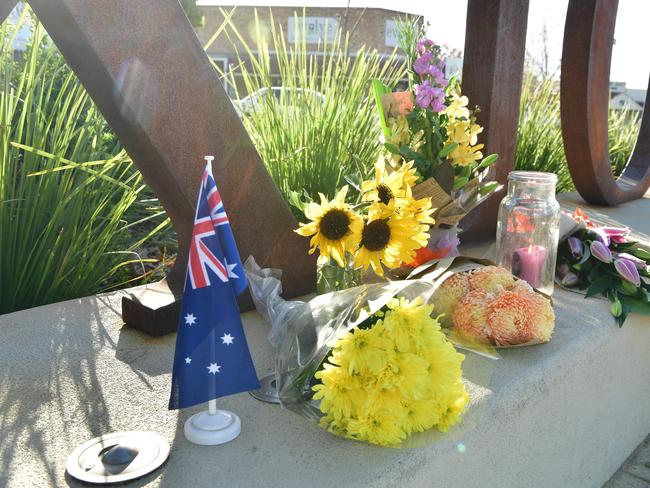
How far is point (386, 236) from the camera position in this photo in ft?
6.42

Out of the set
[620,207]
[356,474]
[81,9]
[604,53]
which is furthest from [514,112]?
[356,474]

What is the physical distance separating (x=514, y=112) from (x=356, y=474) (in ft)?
7.73

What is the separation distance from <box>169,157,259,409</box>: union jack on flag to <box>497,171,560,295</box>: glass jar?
4.55ft

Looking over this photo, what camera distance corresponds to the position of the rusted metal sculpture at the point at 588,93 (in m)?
3.90

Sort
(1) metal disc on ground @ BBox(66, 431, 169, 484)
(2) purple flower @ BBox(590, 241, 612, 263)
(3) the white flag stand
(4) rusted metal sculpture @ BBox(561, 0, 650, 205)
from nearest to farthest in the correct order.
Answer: (1) metal disc on ground @ BBox(66, 431, 169, 484)
(3) the white flag stand
(2) purple flower @ BBox(590, 241, 612, 263)
(4) rusted metal sculpture @ BBox(561, 0, 650, 205)

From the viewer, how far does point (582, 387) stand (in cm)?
212

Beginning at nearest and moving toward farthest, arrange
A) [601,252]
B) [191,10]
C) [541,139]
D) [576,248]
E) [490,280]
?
[490,280] < [601,252] < [576,248] < [541,139] < [191,10]

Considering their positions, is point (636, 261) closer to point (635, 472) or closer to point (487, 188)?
point (487, 188)

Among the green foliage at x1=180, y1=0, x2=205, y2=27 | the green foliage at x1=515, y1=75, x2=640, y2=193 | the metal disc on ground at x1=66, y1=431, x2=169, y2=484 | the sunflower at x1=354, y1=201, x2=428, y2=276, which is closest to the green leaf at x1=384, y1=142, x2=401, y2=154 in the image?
the sunflower at x1=354, y1=201, x2=428, y2=276

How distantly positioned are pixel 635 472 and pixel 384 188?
1.48 m

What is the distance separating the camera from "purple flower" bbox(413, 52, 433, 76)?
2377 millimetres

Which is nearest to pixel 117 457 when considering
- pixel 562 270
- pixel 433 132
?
pixel 433 132

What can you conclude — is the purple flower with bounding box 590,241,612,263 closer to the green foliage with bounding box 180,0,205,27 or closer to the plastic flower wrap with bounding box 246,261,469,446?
the plastic flower wrap with bounding box 246,261,469,446

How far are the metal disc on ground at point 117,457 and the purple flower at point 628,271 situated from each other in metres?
1.82
